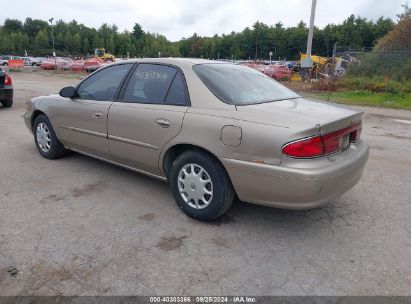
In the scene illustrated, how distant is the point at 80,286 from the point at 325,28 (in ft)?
405

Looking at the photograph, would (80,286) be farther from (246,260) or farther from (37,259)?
(246,260)

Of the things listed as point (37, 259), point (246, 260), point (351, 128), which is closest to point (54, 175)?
point (37, 259)

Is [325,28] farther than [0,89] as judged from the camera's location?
Yes

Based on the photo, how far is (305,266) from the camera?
113 inches

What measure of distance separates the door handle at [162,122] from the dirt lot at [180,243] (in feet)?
2.87

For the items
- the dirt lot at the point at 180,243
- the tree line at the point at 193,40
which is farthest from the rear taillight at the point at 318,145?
the tree line at the point at 193,40

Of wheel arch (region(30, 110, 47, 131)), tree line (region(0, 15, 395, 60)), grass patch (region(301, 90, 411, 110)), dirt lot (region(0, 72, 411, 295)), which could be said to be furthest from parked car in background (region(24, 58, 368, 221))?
tree line (region(0, 15, 395, 60))

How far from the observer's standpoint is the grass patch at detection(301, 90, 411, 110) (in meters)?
13.7

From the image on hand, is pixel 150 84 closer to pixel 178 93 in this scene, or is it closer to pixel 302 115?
pixel 178 93

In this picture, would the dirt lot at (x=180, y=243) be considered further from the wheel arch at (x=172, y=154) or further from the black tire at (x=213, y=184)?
the wheel arch at (x=172, y=154)

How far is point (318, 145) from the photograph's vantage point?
3014mm

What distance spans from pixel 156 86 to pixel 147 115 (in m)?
0.35

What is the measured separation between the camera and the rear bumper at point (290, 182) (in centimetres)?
293

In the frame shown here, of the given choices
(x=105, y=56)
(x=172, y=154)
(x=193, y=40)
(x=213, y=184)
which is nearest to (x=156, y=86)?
(x=172, y=154)
